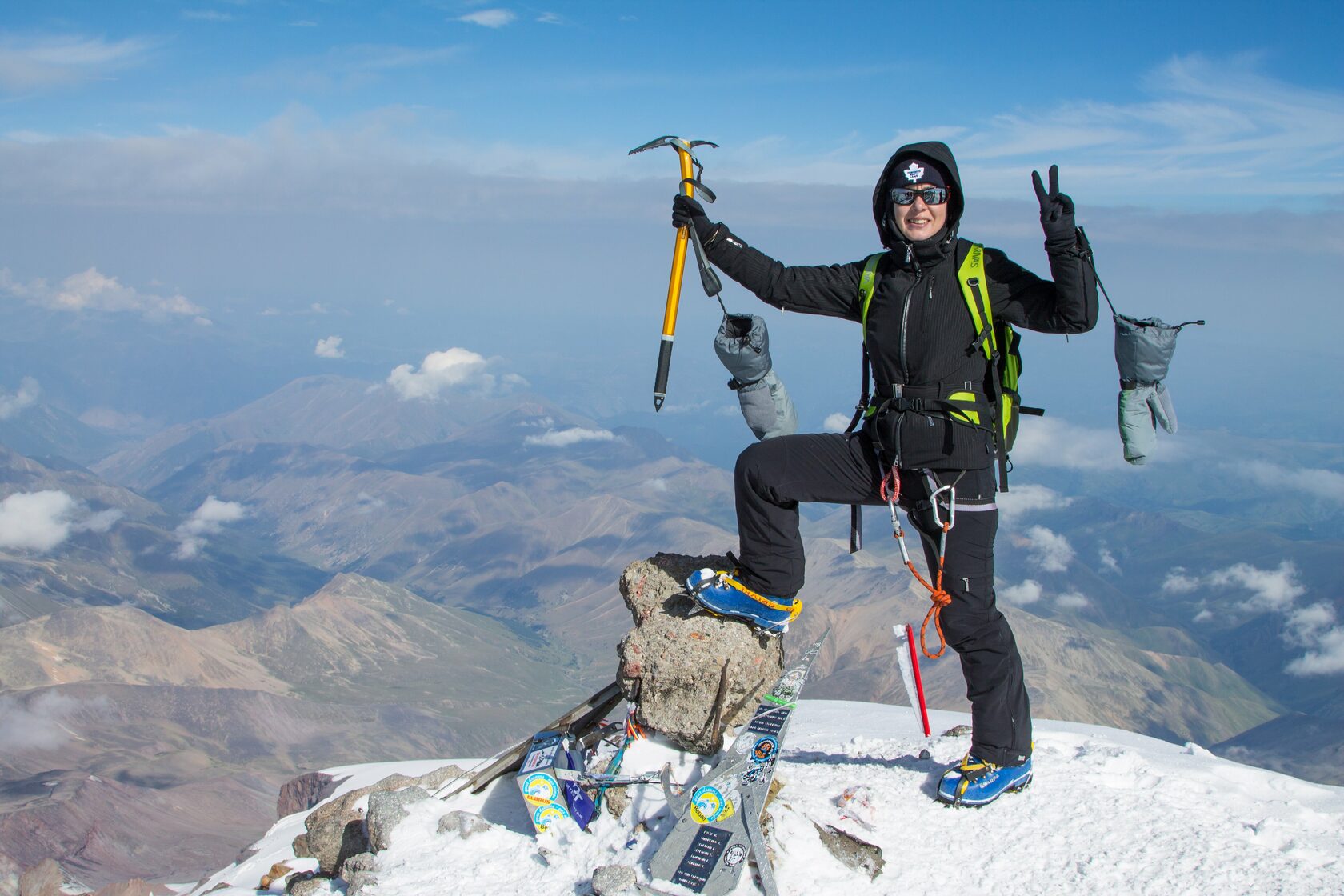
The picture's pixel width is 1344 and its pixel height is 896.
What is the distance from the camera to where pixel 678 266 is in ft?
27.2

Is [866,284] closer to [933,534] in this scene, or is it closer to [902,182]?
[902,182]

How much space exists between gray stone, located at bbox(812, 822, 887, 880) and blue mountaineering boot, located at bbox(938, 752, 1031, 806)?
42.1 inches

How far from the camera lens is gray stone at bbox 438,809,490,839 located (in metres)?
7.92

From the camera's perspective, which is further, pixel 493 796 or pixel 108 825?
pixel 108 825

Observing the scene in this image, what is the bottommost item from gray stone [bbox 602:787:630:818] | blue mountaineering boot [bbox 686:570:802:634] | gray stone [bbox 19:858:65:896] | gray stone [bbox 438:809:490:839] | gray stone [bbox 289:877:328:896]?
gray stone [bbox 19:858:65:896]

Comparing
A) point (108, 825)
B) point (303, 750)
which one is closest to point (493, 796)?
point (108, 825)

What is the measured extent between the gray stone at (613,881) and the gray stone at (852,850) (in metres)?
1.69

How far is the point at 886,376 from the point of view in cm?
748

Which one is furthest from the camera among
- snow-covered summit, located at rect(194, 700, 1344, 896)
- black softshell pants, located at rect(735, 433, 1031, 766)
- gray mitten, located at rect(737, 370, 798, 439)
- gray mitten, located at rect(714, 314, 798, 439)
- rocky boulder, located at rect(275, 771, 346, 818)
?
rocky boulder, located at rect(275, 771, 346, 818)

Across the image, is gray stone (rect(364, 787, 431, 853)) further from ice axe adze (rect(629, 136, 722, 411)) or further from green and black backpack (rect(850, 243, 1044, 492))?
green and black backpack (rect(850, 243, 1044, 492))

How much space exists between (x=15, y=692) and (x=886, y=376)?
729 feet

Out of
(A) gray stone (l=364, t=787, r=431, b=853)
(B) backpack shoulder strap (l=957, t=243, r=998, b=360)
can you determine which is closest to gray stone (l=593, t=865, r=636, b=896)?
(A) gray stone (l=364, t=787, r=431, b=853)

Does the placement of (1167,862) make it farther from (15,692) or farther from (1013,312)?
(15,692)

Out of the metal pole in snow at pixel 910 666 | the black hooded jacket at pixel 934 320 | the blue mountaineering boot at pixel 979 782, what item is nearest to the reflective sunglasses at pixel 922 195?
the black hooded jacket at pixel 934 320
